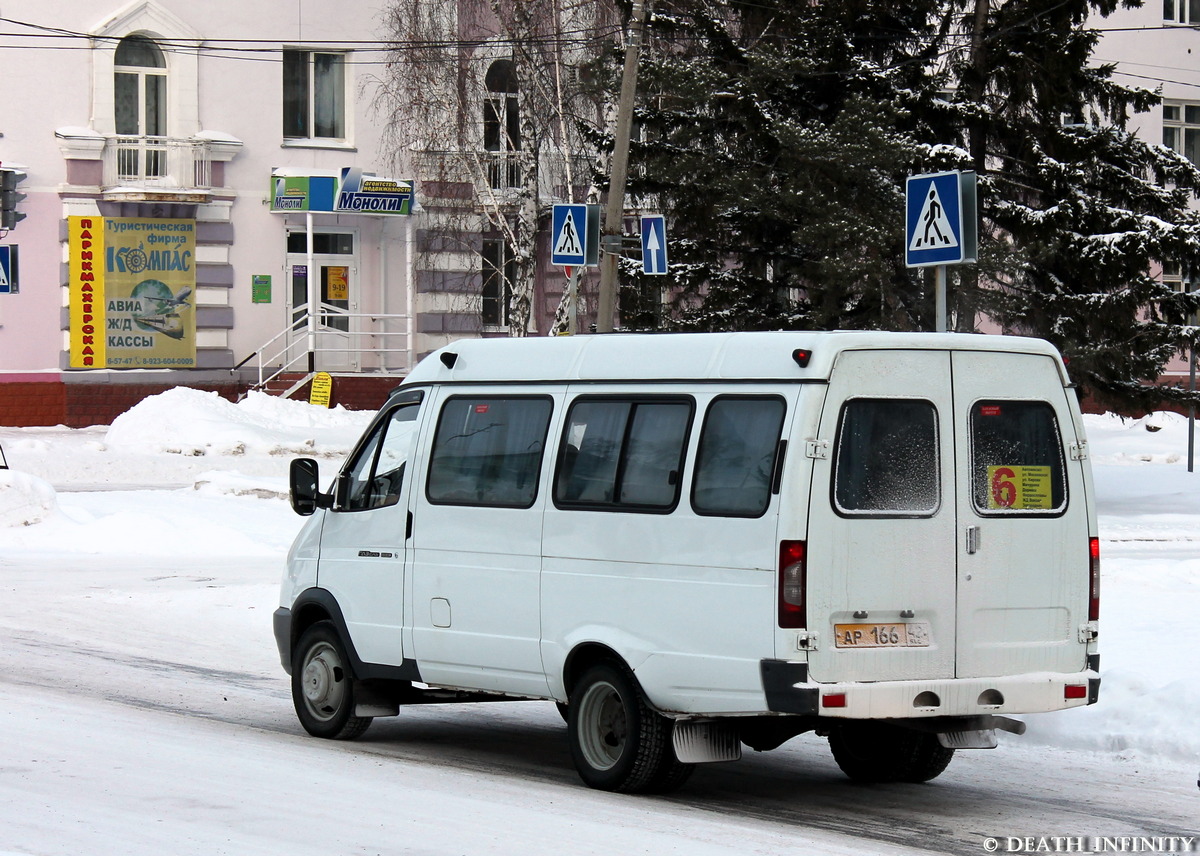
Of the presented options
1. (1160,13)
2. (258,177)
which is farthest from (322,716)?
(1160,13)

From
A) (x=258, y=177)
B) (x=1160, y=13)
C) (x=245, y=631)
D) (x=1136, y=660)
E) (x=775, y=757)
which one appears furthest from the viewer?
(x=1160, y=13)

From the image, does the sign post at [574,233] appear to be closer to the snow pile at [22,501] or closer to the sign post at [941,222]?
the snow pile at [22,501]

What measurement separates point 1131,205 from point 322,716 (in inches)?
598

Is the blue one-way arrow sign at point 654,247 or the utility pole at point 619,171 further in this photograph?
the utility pole at point 619,171

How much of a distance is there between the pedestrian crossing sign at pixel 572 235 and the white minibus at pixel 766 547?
35.9 feet

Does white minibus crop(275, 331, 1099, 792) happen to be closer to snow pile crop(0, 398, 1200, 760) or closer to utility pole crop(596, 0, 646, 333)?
snow pile crop(0, 398, 1200, 760)

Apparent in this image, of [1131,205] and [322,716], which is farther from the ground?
[1131,205]

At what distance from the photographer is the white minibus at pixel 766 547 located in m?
7.44

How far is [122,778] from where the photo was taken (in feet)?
25.4

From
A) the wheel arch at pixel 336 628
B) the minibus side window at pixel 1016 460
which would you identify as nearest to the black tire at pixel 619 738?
the wheel arch at pixel 336 628

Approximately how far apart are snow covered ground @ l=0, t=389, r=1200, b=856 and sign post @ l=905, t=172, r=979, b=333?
8.93ft

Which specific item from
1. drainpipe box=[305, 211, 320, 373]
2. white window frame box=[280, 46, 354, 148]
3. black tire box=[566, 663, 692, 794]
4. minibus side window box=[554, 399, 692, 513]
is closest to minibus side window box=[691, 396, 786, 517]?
minibus side window box=[554, 399, 692, 513]

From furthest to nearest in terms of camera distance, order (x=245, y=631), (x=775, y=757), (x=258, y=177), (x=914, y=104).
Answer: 1. (x=258, y=177)
2. (x=914, y=104)
3. (x=245, y=631)
4. (x=775, y=757)

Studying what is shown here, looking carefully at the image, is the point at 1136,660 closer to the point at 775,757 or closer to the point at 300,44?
the point at 775,757
